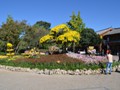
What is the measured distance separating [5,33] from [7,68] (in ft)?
82.4

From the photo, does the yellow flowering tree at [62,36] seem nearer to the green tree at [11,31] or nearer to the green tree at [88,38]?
the green tree at [11,31]

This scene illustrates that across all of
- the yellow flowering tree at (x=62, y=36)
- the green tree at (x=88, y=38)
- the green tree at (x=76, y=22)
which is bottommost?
the yellow flowering tree at (x=62, y=36)

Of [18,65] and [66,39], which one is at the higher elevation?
[66,39]

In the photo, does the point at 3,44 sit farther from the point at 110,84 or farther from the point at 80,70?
the point at 110,84

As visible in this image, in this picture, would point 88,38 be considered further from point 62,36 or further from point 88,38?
point 62,36

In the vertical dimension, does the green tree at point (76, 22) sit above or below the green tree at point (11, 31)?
above

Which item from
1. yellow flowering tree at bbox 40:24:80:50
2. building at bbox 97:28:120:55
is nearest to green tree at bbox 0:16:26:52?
yellow flowering tree at bbox 40:24:80:50

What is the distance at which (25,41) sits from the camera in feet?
165

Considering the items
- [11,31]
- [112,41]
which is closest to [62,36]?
[11,31]

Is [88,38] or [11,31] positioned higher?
[11,31]

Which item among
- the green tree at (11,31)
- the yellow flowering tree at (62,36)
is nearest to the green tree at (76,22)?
the green tree at (11,31)

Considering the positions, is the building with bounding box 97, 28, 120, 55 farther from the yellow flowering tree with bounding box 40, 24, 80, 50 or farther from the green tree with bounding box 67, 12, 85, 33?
the yellow flowering tree with bounding box 40, 24, 80, 50

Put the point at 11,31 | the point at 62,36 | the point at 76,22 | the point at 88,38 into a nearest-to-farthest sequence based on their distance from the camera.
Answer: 1. the point at 62,36
2. the point at 11,31
3. the point at 76,22
4. the point at 88,38

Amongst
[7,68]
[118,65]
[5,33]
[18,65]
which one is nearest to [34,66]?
[18,65]
